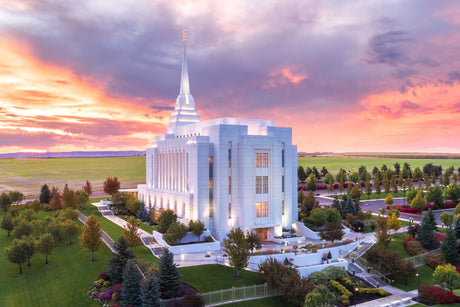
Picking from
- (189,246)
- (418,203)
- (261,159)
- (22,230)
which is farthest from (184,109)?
(418,203)

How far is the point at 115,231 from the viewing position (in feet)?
169

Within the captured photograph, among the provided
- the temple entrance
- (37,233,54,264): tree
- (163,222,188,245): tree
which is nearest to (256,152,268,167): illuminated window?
the temple entrance

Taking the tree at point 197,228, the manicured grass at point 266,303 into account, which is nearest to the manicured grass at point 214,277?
the manicured grass at point 266,303

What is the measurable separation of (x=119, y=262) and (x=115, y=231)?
19651 mm

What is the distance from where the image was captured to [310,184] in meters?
96.1

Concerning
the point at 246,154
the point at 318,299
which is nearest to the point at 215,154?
the point at 246,154

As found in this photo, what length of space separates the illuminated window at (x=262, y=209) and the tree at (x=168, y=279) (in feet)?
63.8

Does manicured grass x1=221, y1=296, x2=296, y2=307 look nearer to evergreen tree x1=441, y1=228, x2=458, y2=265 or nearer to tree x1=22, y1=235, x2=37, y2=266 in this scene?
evergreen tree x1=441, y1=228, x2=458, y2=265

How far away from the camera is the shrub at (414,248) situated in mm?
42625

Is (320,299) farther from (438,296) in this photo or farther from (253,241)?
(438,296)

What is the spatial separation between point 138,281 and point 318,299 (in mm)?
14247

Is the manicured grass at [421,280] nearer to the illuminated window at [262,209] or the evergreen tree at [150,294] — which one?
the illuminated window at [262,209]

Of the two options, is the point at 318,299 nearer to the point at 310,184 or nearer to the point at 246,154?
the point at 246,154

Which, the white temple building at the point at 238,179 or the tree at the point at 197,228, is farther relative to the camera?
the white temple building at the point at 238,179
